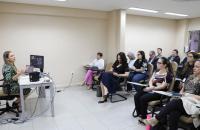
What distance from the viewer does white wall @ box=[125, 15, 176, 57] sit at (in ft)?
22.3

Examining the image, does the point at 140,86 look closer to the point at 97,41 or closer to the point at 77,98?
the point at 77,98

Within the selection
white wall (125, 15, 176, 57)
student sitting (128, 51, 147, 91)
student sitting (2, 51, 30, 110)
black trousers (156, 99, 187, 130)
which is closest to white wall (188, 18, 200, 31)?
white wall (125, 15, 176, 57)

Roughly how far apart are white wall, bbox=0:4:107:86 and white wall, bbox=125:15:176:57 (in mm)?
1104

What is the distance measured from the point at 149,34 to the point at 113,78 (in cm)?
367

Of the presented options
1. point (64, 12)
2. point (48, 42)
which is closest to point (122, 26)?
point (64, 12)

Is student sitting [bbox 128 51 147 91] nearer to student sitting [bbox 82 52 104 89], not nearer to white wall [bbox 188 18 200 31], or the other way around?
student sitting [bbox 82 52 104 89]

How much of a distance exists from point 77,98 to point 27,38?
217cm

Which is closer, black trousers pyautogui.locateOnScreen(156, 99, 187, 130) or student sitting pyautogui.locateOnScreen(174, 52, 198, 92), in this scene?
black trousers pyautogui.locateOnScreen(156, 99, 187, 130)

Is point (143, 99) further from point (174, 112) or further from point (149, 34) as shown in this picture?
point (149, 34)

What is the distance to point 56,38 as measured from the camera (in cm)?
551

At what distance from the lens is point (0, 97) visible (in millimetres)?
3238

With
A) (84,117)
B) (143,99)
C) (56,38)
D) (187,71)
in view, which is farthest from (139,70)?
(56,38)

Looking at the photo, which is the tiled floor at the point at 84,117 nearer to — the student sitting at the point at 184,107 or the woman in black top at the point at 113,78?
the woman in black top at the point at 113,78

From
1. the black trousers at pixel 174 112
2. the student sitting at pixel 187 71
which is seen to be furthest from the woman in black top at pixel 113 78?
the black trousers at pixel 174 112
